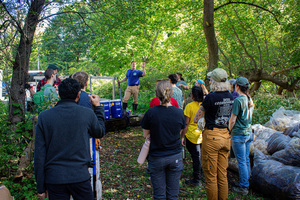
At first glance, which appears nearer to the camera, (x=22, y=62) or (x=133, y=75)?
(x=22, y=62)

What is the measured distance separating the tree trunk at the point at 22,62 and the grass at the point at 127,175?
2012 millimetres

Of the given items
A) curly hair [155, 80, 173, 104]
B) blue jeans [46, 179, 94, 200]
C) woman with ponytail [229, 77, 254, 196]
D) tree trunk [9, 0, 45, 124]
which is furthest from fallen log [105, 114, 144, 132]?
blue jeans [46, 179, 94, 200]

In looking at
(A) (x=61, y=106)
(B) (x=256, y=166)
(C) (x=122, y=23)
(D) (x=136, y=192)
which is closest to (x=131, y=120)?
(C) (x=122, y=23)

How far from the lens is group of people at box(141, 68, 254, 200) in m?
2.70

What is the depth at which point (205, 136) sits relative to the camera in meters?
3.33

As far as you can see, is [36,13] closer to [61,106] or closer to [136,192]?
[61,106]

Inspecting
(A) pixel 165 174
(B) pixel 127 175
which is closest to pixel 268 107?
(B) pixel 127 175

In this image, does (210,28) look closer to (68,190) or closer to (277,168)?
(277,168)

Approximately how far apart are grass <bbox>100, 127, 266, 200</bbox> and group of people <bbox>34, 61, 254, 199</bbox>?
1.04ft

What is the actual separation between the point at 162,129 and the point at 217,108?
967mm

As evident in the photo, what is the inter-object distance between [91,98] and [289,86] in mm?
14470

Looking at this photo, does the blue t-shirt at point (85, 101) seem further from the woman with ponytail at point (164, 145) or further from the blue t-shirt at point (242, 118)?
the blue t-shirt at point (242, 118)

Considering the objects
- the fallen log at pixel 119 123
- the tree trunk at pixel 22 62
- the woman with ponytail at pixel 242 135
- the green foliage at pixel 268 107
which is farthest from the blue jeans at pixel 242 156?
the fallen log at pixel 119 123

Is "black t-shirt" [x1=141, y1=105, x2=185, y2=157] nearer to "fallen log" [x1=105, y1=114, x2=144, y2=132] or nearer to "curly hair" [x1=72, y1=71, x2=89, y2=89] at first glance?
"curly hair" [x1=72, y1=71, x2=89, y2=89]
